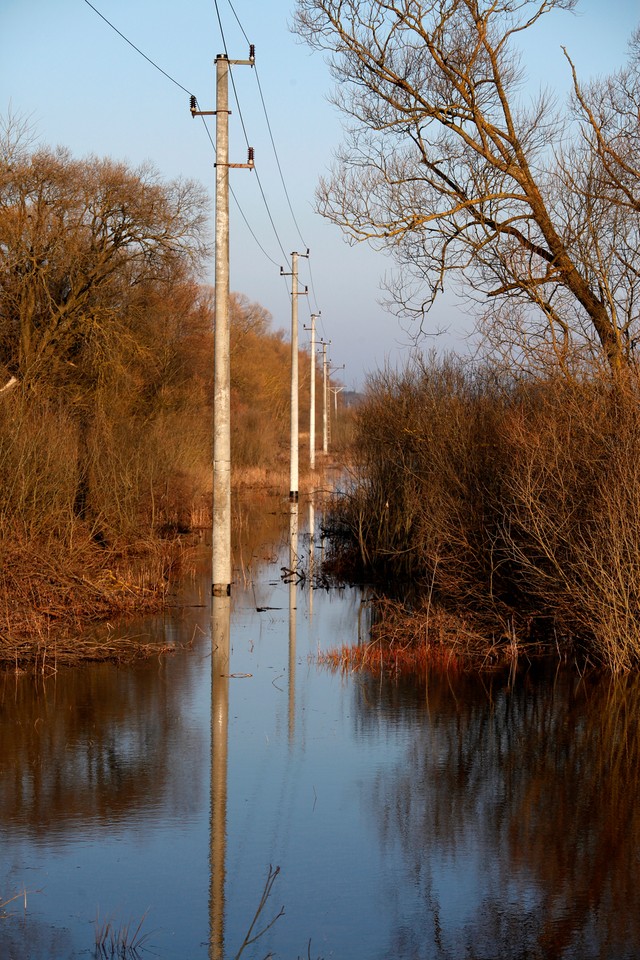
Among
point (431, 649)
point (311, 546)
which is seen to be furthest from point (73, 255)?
point (431, 649)

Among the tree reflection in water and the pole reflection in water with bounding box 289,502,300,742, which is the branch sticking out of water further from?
the pole reflection in water with bounding box 289,502,300,742

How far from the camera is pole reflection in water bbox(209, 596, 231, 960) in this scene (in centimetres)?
498

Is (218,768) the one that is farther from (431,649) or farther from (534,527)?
(534,527)

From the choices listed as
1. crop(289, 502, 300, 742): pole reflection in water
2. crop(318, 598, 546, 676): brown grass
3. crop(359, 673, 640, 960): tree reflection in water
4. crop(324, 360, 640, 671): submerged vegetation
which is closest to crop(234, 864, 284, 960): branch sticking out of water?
crop(359, 673, 640, 960): tree reflection in water

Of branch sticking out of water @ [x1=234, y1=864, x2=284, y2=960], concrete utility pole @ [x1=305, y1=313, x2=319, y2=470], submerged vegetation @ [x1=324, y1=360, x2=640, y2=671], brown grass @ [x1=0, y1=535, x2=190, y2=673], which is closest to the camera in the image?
branch sticking out of water @ [x1=234, y1=864, x2=284, y2=960]

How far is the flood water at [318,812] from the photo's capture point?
4902 mm

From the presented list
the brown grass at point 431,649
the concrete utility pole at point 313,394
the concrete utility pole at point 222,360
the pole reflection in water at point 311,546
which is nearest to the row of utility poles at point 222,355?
the concrete utility pole at point 222,360

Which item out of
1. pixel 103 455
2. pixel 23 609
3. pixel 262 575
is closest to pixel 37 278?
pixel 103 455

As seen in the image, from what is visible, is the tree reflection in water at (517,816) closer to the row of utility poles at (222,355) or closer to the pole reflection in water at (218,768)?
the pole reflection in water at (218,768)

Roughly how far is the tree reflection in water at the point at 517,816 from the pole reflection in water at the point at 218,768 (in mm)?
854

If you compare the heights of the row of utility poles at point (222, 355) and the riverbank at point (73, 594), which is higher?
the row of utility poles at point (222, 355)

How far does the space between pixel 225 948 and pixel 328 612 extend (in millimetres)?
9620

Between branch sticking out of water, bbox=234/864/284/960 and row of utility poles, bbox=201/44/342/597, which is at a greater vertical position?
row of utility poles, bbox=201/44/342/597

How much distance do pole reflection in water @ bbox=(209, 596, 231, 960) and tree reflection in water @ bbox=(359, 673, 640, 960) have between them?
854 mm
